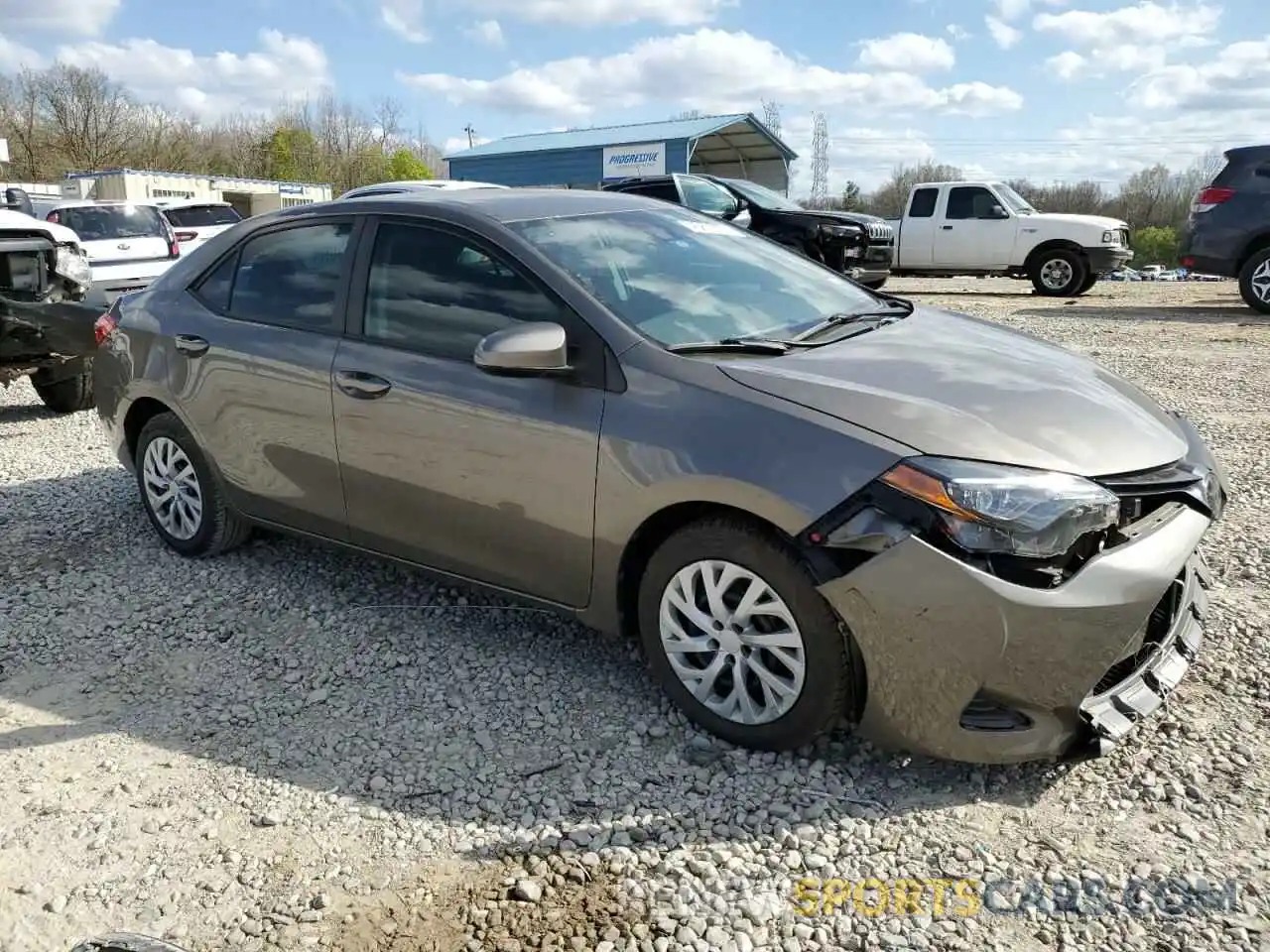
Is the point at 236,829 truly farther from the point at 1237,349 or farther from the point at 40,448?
the point at 1237,349

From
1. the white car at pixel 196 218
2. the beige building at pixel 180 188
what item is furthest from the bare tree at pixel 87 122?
the white car at pixel 196 218

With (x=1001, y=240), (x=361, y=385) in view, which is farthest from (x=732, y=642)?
(x=1001, y=240)

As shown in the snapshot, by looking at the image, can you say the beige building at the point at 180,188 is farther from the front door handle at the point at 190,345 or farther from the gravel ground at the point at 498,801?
the gravel ground at the point at 498,801

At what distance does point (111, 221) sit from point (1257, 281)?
50.0 feet

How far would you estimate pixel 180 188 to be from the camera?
42625 mm

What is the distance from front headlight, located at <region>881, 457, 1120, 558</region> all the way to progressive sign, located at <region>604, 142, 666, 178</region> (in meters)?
31.4

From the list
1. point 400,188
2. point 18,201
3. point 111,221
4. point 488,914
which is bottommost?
point 488,914

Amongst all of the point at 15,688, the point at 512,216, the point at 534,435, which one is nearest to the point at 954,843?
the point at 534,435

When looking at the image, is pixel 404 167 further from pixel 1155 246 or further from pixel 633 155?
pixel 1155 246

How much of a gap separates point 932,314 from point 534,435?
1853 mm

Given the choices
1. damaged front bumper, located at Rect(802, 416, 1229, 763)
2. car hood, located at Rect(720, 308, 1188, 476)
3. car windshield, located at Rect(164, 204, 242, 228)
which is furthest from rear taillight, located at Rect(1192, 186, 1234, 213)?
car windshield, located at Rect(164, 204, 242, 228)

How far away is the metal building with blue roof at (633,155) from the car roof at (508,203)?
28438 millimetres

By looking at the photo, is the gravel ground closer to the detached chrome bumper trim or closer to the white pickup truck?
the detached chrome bumper trim

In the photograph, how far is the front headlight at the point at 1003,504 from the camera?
259 cm
